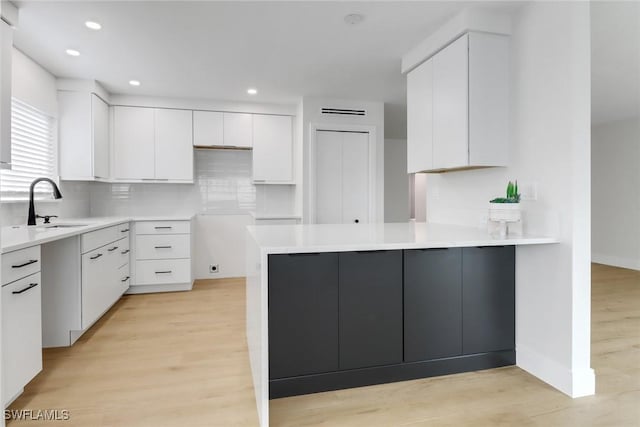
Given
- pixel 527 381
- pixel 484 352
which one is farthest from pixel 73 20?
pixel 527 381

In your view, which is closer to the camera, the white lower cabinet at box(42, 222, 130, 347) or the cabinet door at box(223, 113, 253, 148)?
the white lower cabinet at box(42, 222, 130, 347)

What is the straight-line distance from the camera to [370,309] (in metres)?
1.97

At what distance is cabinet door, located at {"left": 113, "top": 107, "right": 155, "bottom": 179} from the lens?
4238 mm

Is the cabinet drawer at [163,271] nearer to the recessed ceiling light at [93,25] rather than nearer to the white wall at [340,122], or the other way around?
the white wall at [340,122]

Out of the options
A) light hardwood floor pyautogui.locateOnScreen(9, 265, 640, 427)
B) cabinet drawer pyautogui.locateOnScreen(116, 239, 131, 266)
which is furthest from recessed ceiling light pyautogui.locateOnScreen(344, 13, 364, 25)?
cabinet drawer pyautogui.locateOnScreen(116, 239, 131, 266)

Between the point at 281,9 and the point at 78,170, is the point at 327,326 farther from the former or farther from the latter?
the point at 78,170

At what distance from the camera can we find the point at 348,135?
14.7ft

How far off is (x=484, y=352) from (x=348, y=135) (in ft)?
10.0

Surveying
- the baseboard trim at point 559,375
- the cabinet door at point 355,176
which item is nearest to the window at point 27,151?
the cabinet door at point 355,176

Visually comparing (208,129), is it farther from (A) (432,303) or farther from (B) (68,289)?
(A) (432,303)

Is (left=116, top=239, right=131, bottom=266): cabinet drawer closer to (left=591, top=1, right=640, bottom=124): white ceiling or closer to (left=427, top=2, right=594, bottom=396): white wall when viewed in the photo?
(left=427, top=2, right=594, bottom=396): white wall

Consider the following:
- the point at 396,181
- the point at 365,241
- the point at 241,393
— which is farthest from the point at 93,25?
the point at 396,181

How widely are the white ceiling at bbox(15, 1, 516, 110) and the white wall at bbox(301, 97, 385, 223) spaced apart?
12.3 inches

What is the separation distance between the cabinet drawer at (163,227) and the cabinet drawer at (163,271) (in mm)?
356
